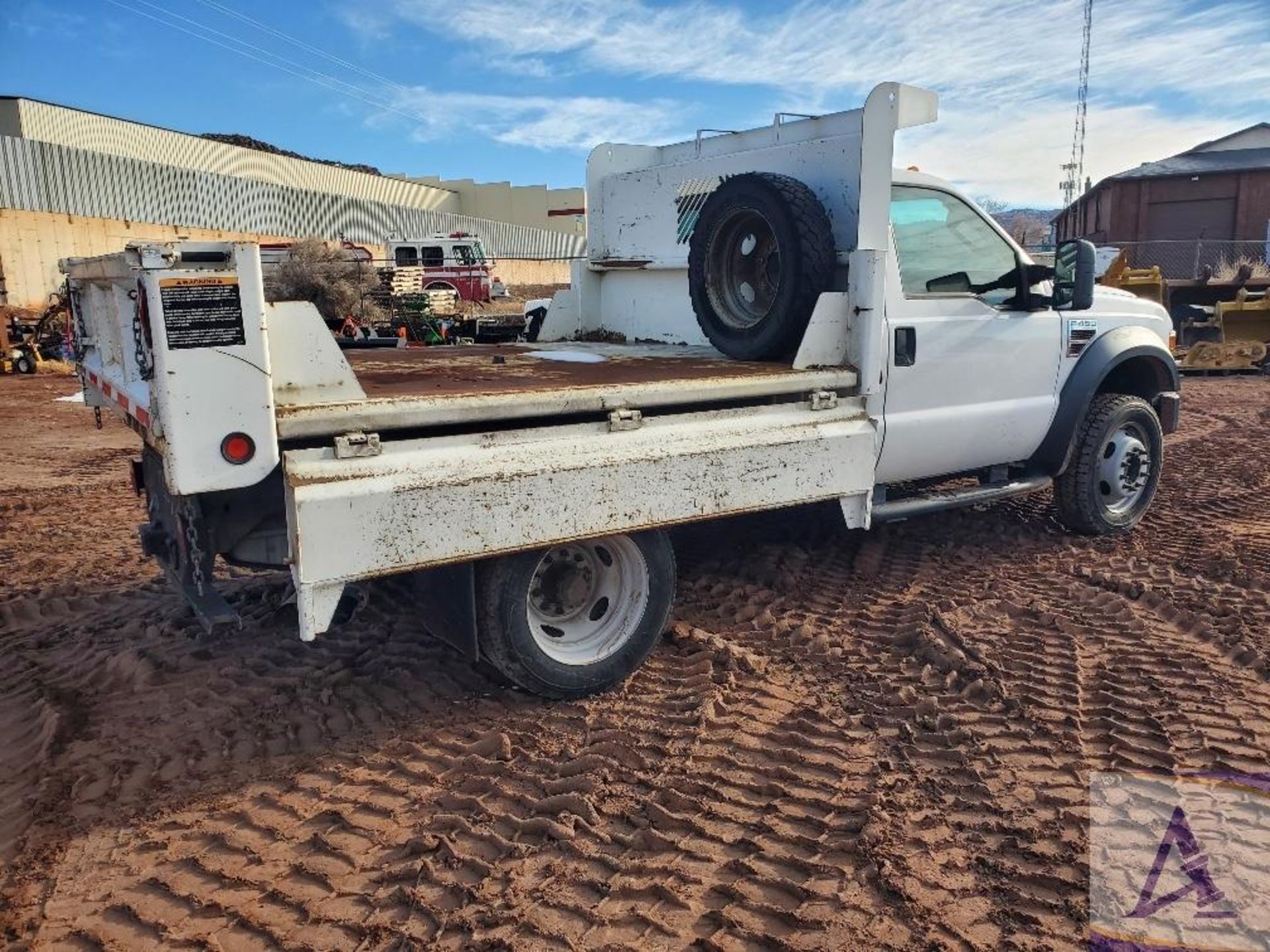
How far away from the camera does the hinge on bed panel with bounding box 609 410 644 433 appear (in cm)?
361

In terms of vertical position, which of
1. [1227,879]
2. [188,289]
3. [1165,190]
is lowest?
[1227,879]

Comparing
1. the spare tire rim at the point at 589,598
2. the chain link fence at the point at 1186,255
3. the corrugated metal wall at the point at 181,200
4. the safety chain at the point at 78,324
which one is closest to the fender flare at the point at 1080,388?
the spare tire rim at the point at 589,598

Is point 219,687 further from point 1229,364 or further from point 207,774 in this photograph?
point 1229,364

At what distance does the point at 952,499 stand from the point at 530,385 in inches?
101

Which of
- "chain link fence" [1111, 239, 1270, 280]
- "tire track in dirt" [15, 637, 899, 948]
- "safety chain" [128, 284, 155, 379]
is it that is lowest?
"tire track in dirt" [15, 637, 899, 948]

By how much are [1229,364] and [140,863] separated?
17459 millimetres

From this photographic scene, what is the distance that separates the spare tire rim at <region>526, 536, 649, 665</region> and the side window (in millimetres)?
2065

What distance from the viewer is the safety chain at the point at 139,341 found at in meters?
2.93

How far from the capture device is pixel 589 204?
659 centimetres

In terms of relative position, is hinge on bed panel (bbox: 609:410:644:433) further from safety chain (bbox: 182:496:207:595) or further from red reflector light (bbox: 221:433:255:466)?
safety chain (bbox: 182:496:207:595)

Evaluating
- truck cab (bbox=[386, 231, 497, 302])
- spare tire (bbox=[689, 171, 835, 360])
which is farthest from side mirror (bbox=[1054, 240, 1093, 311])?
truck cab (bbox=[386, 231, 497, 302])

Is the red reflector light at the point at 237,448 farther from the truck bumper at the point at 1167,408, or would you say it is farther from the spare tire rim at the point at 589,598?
the truck bumper at the point at 1167,408

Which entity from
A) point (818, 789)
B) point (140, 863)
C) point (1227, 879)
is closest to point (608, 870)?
point (818, 789)

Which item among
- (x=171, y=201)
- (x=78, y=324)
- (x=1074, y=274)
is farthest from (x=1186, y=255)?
(x=78, y=324)
